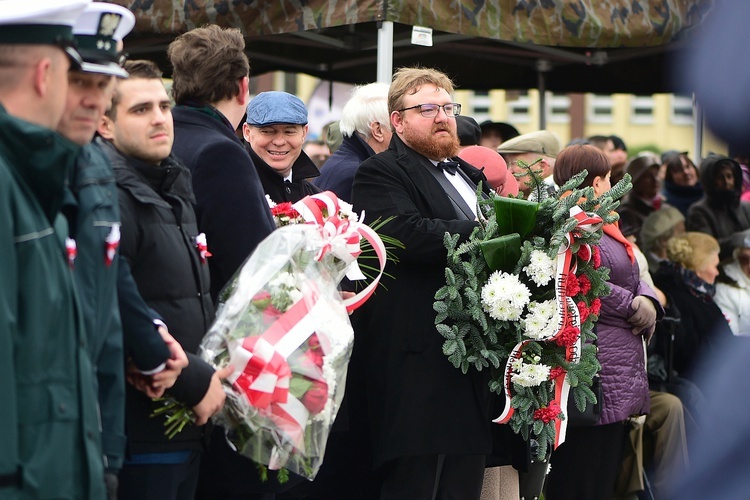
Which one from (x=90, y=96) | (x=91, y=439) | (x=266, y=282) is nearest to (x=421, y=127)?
(x=266, y=282)

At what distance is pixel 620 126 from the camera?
168 ft

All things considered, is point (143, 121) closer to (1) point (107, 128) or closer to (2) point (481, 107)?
(1) point (107, 128)

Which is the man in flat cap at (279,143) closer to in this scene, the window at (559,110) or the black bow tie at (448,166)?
the black bow tie at (448,166)

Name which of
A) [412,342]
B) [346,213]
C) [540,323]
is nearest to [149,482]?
[346,213]

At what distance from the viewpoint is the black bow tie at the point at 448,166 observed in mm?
4629

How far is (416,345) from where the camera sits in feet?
14.2

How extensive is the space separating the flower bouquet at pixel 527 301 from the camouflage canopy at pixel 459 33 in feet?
5.31

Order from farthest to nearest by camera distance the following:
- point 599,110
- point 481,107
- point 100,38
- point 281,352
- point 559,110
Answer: point 599,110 < point 559,110 < point 481,107 < point 281,352 < point 100,38

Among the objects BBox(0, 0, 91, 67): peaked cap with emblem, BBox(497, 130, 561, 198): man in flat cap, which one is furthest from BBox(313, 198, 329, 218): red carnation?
BBox(497, 130, 561, 198): man in flat cap

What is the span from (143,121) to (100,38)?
561 millimetres

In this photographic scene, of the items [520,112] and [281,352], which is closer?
[281,352]

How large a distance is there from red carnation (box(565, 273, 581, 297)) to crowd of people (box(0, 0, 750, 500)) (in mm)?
367

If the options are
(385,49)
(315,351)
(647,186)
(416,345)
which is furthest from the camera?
(647,186)

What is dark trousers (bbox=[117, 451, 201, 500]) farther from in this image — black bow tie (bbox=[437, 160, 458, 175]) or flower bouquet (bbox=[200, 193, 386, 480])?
black bow tie (bbox=[437, 160, 458, 175])
